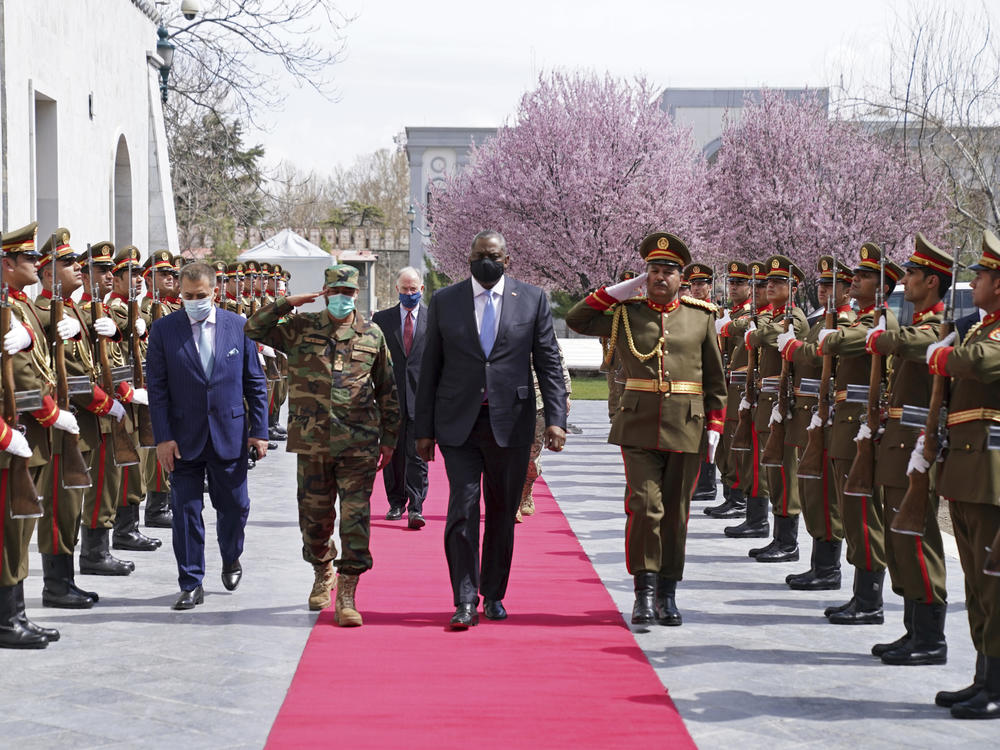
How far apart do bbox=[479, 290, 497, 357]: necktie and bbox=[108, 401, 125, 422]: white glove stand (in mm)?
2573

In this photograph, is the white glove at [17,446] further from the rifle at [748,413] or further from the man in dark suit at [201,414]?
the rifle at [748,413]

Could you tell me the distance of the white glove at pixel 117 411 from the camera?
835 centimetres

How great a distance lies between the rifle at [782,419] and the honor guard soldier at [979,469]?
2.97m

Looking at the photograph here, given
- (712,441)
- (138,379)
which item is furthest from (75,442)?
(712,441)

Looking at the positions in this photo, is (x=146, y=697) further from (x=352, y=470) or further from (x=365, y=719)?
(x=352, y=470)

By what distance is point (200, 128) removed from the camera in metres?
38.8

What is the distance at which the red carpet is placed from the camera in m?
5.27

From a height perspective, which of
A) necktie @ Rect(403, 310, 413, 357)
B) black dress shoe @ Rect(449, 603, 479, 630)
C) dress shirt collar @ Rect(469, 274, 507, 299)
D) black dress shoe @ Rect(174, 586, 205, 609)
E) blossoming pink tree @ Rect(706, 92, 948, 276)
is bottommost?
black dress shoe @ Rect(174, 586, 205, 609)

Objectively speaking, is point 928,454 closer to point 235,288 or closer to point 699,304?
point 699,304

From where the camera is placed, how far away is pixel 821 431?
7.98m

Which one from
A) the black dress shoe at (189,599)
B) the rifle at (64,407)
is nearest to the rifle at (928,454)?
the black dress shoe at (189,599)

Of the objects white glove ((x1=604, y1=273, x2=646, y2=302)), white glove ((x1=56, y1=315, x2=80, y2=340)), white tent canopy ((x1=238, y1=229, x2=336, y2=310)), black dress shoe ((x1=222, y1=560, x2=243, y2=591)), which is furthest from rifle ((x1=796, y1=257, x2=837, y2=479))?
white tent canopy ((x1=238, y1=229, x2=336, y2=310))

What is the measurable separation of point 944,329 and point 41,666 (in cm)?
451

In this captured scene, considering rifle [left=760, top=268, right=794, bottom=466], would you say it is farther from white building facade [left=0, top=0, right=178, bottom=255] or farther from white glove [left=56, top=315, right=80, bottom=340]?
white building facade [left=0, top=0, right=178, bottom=255]
